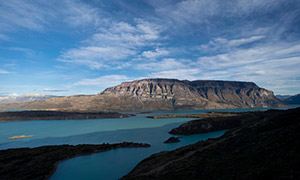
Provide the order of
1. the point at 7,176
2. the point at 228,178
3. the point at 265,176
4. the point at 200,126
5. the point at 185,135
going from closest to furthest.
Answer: the point at 265,176 < the point at 228,178 < the point at 7,176 < the point at 185,135 < the point at 200,126

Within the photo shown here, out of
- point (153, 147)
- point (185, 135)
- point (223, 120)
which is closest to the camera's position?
point (153, 147)

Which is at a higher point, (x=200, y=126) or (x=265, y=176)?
(x=265, y=176)

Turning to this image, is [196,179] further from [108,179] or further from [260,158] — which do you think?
[108,179]

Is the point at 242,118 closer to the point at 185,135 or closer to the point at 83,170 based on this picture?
the point at 185,135

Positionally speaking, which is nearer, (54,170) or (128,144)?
(54,170)

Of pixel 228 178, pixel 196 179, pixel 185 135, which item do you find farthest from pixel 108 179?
pixel 185 135

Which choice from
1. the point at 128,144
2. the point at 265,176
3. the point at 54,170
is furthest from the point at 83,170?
the point at 265,176
